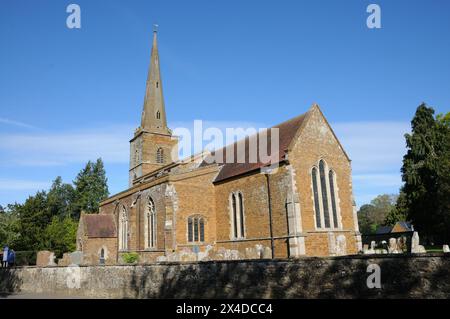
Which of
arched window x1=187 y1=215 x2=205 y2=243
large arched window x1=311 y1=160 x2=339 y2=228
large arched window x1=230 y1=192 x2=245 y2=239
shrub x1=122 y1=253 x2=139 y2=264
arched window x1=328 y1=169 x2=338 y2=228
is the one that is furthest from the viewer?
shrub x1=122 y1=253 x2=139 y2=264

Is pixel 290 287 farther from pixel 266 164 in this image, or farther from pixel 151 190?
pixel 151 190

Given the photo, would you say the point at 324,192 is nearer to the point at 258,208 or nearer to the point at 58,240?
the point at 258,208

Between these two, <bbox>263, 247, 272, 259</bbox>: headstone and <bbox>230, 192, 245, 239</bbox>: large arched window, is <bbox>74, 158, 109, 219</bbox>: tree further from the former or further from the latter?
<bbox>263, 247, 272, 259</bbox>: headstone

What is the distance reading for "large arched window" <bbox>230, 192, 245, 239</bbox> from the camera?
25.1 m

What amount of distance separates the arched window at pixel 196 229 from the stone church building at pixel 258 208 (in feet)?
0.24

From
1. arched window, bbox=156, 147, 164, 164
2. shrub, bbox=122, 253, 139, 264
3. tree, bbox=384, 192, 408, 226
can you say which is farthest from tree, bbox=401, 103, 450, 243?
arched window, bbox=156, 147, 164, 164

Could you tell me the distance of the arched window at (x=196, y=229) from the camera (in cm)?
2577

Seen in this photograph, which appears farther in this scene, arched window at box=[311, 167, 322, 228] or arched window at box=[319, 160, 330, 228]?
arched window at box=[319, 160, 330, 228]

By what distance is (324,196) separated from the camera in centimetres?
2358

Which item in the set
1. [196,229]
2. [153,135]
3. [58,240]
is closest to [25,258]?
[58,240]

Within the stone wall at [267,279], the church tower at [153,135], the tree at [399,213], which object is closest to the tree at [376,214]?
the tree at [399,213]

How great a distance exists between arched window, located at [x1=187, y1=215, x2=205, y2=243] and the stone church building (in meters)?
0.07

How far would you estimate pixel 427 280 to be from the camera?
8.80 m
